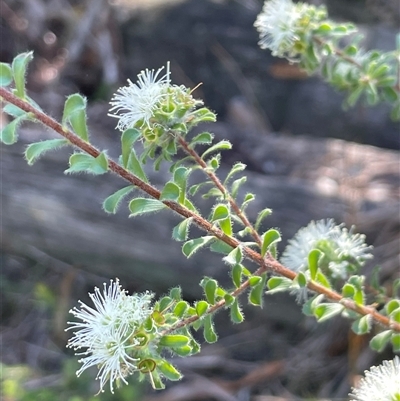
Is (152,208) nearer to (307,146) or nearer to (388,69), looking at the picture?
(388,69)

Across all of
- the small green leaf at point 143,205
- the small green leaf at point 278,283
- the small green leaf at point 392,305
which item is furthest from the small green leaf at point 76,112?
the small green leaf at point 392,305

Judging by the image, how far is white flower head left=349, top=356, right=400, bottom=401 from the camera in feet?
2.34

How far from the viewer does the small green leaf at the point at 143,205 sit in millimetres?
689

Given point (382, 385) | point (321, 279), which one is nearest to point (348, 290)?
point (321, 279)

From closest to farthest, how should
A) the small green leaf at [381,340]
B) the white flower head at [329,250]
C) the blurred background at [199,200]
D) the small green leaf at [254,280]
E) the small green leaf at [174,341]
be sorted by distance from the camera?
the small green leaf at [174,341]
the small green leaf at [254,280]
the small green leaf at [381,340]
the white flower head at [329,250]
the blurred background at [199,200]

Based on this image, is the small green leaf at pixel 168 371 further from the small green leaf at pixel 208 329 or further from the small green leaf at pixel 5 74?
the small green leaf at pixel 5 74

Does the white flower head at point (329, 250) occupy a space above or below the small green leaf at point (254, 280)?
above

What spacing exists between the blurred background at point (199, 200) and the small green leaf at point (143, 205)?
91 cm

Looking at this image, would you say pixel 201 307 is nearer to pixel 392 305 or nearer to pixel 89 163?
pixel 89 163

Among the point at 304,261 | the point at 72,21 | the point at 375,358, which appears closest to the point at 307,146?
the point at 375,358

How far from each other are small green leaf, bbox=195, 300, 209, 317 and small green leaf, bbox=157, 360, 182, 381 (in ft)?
0.25

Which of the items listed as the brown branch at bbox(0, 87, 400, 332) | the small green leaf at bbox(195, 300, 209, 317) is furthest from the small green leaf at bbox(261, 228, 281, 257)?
the small green leaf at bbox(195, 300, 209, 317)

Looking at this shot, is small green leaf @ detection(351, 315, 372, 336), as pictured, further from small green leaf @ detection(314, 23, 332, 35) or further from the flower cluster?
small green leaf @ detection(314, 23, 332, 35)

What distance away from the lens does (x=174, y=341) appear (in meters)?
0.65
